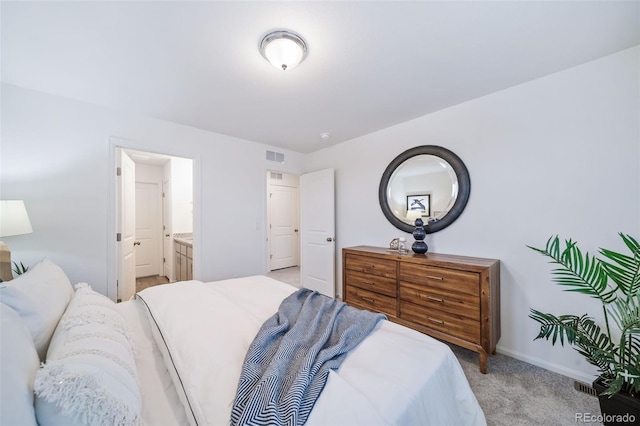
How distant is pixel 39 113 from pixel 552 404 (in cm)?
465

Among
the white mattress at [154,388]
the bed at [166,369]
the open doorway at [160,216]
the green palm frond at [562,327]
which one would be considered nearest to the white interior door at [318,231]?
the open doorway at [160,216]

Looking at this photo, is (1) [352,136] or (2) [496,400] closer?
(2) [496,400]

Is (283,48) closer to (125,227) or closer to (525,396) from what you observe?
(125,227)

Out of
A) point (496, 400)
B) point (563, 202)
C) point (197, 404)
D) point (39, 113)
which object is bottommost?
point (496, 400)

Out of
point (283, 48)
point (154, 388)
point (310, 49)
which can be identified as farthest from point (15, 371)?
point (310, 49)

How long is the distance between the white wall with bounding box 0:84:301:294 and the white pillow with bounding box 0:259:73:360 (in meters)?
1.23

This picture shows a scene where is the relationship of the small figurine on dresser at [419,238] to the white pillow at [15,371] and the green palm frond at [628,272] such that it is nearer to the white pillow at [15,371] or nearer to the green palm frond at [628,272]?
the green palm frond at [628,272]

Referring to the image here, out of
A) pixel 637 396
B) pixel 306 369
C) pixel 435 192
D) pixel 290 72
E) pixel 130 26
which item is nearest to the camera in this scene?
pixel 306 369

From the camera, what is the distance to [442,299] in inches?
84.0

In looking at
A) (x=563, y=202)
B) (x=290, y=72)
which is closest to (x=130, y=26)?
(x=290, y=72)

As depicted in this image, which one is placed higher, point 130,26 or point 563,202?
point 130,26

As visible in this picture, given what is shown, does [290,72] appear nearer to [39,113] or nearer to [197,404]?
[197,404]

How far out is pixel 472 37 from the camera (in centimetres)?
154

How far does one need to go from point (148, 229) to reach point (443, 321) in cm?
532
